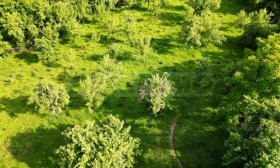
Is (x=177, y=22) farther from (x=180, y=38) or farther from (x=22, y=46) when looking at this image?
(x=22, y=46)

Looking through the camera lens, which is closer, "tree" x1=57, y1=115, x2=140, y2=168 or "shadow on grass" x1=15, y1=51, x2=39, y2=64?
"tree" x1=57, y1=115, x2=140, y2=168

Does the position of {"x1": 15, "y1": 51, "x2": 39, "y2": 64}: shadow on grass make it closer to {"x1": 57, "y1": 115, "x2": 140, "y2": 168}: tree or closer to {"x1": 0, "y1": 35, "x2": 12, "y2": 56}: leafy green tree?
{"x1": 0, "y1": 35, "x2": 12, "y2": 56}: leafy green tree

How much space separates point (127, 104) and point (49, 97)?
1711 centimetres

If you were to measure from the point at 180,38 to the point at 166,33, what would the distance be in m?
6.79

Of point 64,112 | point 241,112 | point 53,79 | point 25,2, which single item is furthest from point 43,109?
point 241,112

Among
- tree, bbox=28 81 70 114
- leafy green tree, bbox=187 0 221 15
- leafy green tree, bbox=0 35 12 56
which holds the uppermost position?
leafy green tree, bbox=187 0 221 15

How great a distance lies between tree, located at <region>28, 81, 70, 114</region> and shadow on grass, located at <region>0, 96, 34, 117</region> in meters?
5.00

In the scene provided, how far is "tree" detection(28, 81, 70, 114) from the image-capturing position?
61625 mm

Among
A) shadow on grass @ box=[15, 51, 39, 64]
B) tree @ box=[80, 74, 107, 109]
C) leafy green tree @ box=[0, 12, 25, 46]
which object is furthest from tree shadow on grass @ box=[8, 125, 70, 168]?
leafy green tree @ box=[0, 12, 25, 46]

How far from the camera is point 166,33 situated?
85.9 m

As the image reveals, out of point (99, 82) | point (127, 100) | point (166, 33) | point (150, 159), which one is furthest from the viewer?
point (166, 33)

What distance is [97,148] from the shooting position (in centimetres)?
5044

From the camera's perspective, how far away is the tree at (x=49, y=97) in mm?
61625

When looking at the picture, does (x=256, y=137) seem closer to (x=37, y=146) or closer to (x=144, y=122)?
(x=144, y=122)
